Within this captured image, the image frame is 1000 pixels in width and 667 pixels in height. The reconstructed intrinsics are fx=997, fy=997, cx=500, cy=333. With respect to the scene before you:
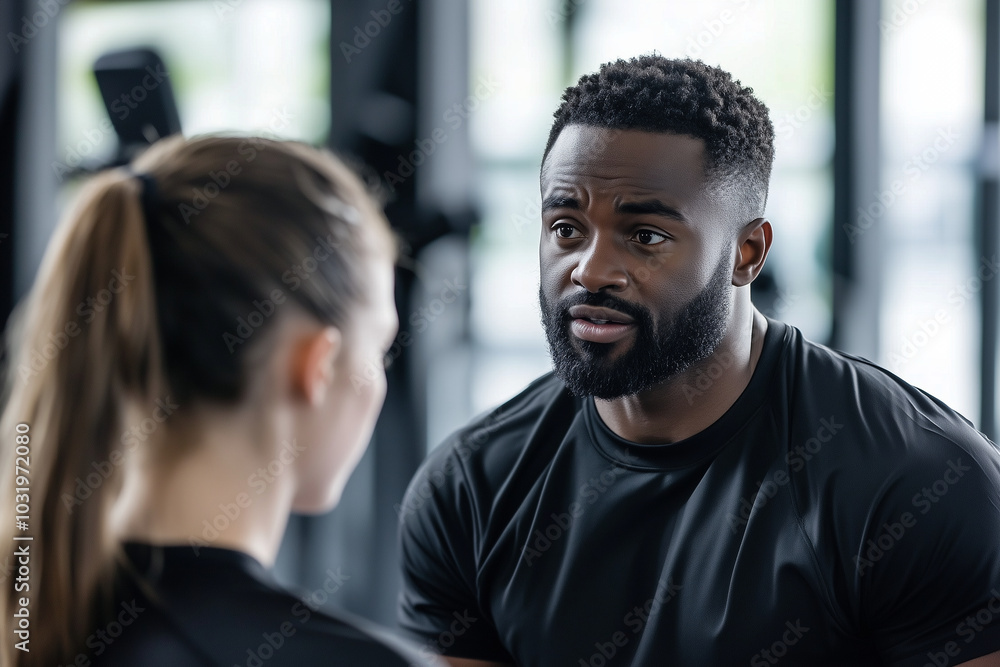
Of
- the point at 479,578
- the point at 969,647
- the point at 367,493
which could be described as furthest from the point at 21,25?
the point at 969,647

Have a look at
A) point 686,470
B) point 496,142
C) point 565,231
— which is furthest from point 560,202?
point 496,142

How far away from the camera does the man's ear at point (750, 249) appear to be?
1.48m

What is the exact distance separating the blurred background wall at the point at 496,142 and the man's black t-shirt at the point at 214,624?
1616 millimetres

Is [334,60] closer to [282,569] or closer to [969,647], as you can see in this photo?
[282,569]

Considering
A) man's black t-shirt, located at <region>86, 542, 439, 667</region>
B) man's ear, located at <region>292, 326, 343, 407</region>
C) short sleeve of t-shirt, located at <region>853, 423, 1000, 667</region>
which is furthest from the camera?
short sleeve of t-shirt, located at <region>853, 423, 1000, 667</region>

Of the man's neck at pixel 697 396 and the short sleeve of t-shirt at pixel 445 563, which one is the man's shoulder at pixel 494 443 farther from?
the man's neck at pixel 697 396

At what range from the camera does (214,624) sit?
74 centimetres

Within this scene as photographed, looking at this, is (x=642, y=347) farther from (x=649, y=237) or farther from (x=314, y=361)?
(x=314, y=361)

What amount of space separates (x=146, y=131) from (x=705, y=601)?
173 centimetres

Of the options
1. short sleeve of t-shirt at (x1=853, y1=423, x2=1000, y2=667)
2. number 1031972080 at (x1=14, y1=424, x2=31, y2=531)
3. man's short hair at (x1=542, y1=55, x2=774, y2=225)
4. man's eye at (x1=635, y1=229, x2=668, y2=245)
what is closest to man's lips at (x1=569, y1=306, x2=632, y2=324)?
man's eye at (x1=635, y1=229, x2=668, y2=245)

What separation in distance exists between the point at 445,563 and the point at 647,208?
2.03 feet

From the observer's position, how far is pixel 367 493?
292 centimetres

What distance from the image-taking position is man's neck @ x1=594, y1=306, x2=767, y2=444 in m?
1.40

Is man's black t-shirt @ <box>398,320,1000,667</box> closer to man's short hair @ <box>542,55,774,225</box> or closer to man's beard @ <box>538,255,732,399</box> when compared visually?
man's beard @ <box>538,255,732,399</box>
